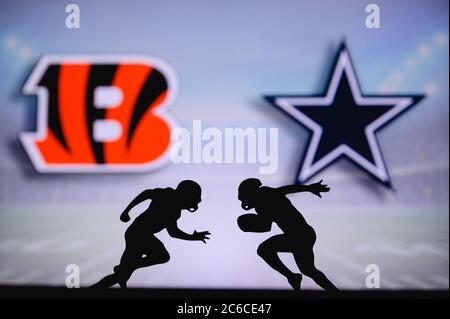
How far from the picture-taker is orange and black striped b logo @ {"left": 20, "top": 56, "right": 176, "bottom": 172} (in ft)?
12.0

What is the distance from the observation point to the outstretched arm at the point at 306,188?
3.57 metres

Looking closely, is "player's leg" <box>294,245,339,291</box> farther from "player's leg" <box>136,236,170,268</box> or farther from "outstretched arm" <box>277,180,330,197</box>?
"player's leg" <box>136,236,170,268</box>

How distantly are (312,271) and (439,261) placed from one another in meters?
1.05

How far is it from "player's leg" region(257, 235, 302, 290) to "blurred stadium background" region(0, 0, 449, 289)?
0.07 meters

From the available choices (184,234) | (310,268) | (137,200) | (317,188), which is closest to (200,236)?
(184,234)

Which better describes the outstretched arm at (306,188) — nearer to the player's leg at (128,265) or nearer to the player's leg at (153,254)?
the player's leg at (153,254)

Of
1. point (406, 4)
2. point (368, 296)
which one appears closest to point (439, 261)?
point (368, 296)

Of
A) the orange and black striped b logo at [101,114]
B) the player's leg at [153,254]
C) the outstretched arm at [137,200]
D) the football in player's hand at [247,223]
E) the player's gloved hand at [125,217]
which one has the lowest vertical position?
the player's leg at [153,254]

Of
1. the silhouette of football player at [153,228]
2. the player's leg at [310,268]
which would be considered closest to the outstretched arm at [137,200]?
the silhouette of football player at [153,228]

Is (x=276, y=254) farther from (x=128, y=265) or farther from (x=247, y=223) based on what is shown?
(x=128, y=265)

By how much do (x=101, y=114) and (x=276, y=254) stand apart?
1.86 meters

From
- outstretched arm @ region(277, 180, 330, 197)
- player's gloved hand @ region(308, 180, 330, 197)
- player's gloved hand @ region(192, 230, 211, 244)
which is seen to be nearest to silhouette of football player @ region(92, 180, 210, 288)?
player's gloved hand @ region(192, 230, 211, 244)

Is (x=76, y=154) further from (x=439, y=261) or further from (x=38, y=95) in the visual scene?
(x=439, y=261)

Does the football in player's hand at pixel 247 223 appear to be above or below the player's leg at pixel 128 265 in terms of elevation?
above
